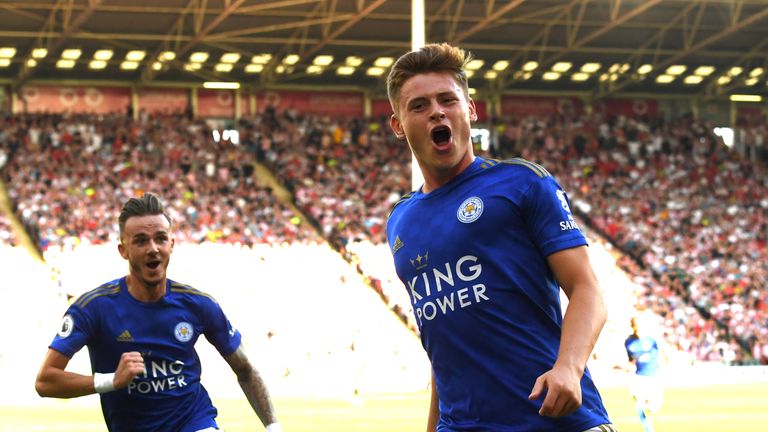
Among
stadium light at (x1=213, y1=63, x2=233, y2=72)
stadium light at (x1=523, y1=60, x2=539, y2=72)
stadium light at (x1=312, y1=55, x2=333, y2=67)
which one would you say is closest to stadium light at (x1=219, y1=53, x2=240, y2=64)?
stadium light at (x1=213, y1=63, x2=233, y2=72)

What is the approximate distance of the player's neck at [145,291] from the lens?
284 inches

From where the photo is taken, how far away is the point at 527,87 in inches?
2112

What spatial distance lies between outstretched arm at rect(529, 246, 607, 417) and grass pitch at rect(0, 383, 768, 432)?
17.6 m

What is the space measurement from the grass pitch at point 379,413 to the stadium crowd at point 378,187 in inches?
316

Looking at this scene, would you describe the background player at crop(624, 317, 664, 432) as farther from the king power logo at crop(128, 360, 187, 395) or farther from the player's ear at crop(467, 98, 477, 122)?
the player's ear at crop(467, 98, 477, 122)

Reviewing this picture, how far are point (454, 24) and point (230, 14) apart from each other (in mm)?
7035

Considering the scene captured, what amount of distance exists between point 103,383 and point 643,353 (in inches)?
607

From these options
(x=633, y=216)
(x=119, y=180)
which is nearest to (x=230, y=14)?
(x=119, y=180)

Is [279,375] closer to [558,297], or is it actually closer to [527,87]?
[527,87]

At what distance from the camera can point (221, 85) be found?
50.8 metres

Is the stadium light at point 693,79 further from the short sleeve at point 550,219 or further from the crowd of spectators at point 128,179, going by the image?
the short sleeve at point 550,219

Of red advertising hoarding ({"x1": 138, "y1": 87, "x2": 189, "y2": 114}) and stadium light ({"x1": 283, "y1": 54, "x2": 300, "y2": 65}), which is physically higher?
stadium light ({"x1": 283, "y1": 54, "x2": 300, "y2": 65})

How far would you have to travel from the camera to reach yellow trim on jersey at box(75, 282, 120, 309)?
717 cm

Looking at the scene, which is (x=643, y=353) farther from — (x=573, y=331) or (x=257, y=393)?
(x=573, y=331)
